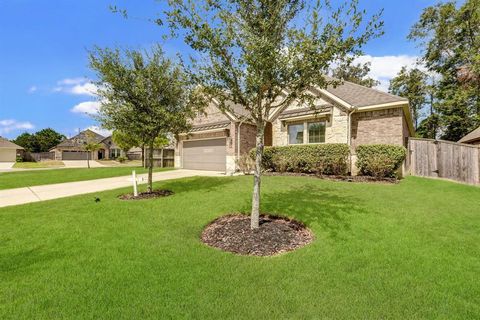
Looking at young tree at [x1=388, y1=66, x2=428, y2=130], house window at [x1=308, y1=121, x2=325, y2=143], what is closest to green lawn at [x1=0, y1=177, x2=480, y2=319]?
house window at [x1=308, y1=121, x2=325, y2=143]

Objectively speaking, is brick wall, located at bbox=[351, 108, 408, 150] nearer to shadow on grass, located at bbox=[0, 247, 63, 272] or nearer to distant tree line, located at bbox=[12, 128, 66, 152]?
shadow on grass, located at bbox=[0, 247, 63, 272]

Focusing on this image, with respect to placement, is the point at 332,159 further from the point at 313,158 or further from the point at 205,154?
the point at 205,154

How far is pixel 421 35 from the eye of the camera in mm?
25078

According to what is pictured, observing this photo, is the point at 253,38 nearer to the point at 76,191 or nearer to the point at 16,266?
the point at 16,266

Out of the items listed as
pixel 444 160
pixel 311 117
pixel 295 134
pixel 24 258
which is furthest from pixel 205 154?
pixel 24 258

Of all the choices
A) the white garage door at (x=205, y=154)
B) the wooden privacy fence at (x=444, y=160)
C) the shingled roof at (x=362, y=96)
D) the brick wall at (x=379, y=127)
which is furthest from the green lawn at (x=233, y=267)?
the white garage door at (x=205, y=154)

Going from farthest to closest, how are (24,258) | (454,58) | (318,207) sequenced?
(454,58), (318,207), (24,258)

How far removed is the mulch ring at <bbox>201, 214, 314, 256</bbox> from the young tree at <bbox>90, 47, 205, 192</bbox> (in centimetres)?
477

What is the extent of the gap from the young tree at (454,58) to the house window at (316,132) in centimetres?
1651

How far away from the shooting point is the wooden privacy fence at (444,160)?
→ 11086 millimetres

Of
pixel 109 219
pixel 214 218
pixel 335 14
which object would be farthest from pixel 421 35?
pixel 109 219

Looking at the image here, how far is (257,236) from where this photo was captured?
5.14 m

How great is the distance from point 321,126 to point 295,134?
1.68 metres

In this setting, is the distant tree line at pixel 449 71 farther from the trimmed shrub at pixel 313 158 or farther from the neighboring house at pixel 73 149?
the neighboring house at pixel 73 149
